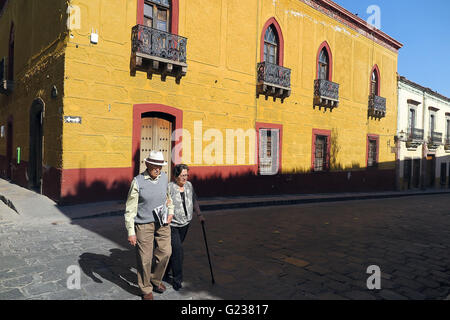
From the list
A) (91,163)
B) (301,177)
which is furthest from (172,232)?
(301,177)

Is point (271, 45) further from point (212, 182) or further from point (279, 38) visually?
point (212, 182)

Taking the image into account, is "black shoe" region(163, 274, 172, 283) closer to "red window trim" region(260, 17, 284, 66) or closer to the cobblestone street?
the cobblestone street

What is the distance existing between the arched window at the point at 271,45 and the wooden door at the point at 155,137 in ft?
19.0

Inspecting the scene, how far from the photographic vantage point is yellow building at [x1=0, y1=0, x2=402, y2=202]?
9.08 metres

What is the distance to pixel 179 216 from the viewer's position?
407cm

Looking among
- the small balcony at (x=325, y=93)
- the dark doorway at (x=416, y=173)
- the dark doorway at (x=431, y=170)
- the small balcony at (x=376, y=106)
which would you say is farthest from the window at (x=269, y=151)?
the dark doorway at (x=431, y=170)

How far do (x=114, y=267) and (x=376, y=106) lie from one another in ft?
62.5

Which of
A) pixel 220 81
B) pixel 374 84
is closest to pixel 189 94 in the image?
pixel 220 81

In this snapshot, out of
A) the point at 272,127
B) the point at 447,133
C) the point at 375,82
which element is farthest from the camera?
the point at 447,133

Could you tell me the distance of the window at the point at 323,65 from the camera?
16688mm

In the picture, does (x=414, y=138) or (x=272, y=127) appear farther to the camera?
(x=414, y=138)

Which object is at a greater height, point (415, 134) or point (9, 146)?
point (415, 134)

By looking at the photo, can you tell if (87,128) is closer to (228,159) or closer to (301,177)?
(228,159)

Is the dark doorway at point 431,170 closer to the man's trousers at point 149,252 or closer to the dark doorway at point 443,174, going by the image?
the dark doorway at point 443,174
